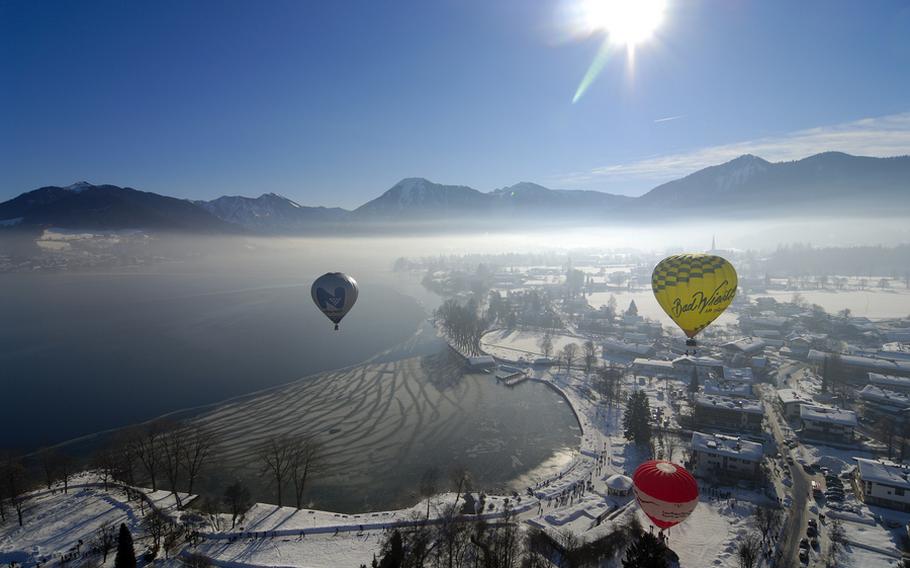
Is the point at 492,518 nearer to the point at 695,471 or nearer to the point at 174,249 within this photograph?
the point at 695,471

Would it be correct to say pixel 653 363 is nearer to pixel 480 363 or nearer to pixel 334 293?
pixel 480 363

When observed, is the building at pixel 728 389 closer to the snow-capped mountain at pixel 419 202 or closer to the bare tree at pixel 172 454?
the bare tree at pixel 172 454

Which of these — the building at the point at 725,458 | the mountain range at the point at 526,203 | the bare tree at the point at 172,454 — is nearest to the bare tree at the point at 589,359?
the building at the point at 725,458

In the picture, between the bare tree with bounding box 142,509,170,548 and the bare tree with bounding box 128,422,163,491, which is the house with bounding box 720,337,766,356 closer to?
the bare tree with bounding box 142,509,170,548

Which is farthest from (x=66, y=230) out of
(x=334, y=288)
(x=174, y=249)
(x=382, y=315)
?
(x=334, y=288)

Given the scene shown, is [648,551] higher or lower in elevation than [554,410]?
higher
